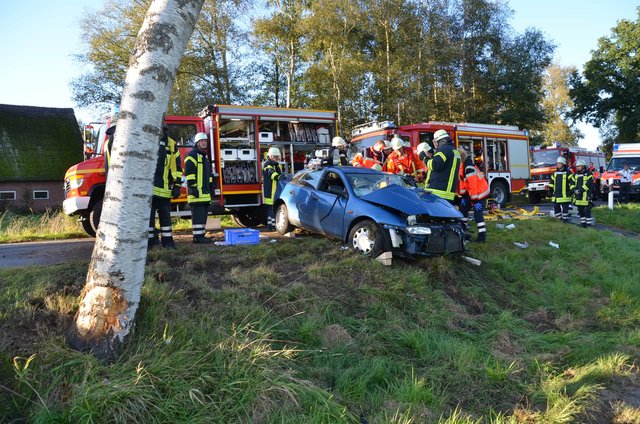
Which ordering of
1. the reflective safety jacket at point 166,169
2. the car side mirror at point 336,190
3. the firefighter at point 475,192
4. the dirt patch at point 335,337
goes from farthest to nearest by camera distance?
the firefighter at point 475,192 → the car side mirror at point 336,190 → the reflective safety jacket at point 166,169 → the dirt patch at point 335,337

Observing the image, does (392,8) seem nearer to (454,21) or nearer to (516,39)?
(454,21)

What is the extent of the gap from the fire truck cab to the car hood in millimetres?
15908

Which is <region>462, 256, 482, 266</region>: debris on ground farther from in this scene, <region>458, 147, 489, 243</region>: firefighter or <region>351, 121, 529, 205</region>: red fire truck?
<region>351, 121, 529, 205</region>: red fire truck

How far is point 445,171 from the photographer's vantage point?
7.93m

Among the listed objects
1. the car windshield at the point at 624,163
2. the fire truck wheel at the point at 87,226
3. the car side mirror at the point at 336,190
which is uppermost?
the car windshield at the point at 624,163

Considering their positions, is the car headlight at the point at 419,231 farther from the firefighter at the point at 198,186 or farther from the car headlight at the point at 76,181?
the car headlight at the point at 76,181

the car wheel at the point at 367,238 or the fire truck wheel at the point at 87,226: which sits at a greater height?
the fire truck wheel at the point at 87,226

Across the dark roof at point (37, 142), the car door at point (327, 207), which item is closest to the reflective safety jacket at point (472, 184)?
the car door at point (327, 207)

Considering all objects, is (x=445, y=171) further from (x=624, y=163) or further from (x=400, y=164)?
(x=624, y=163)

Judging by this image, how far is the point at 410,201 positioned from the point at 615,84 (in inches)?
1415

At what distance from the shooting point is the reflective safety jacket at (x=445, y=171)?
7.83 metres

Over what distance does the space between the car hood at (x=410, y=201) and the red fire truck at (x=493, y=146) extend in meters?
7.44

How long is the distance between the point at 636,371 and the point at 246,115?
28.3 ft

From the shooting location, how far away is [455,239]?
6230 millimetres
